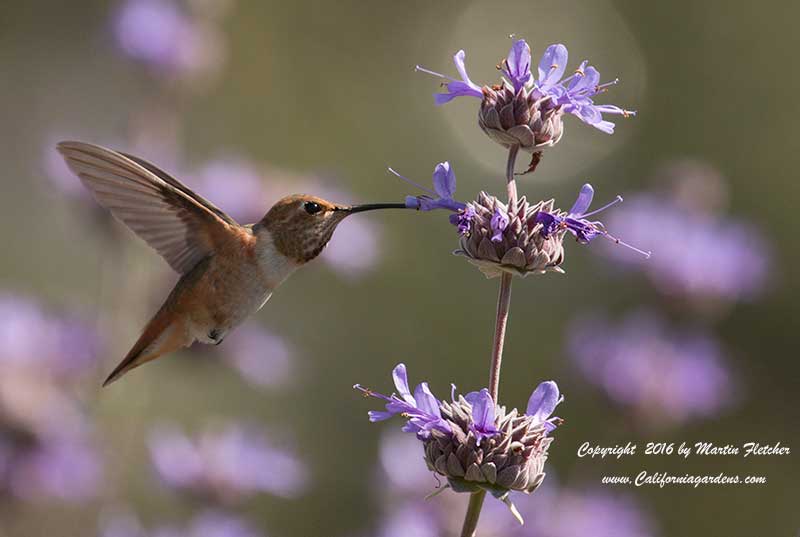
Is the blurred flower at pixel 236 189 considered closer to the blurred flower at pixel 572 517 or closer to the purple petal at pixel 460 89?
the blurred flower at pixel 572 517

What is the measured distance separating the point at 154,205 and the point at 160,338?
14.9 inches

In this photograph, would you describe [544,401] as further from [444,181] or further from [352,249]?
[352,249]

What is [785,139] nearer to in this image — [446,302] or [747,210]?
[747,210]

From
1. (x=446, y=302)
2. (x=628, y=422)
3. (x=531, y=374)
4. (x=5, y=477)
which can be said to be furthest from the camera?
(x=446, y=302)

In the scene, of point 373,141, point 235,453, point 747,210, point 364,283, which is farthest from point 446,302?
point 235,453

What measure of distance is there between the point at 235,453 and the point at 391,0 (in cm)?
591

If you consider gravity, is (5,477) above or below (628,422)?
below

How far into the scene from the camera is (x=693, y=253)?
16.1ft

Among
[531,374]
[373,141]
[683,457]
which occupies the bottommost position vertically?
[683,457]

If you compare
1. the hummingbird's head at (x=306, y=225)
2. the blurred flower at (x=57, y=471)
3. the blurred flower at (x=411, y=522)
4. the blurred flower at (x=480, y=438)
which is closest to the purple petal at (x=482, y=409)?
the blurred flower at (x=480, y=438)

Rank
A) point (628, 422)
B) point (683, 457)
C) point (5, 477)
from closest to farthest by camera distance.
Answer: point (5, 477) < point (628, 422) < point (683, 457)

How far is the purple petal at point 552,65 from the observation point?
228cm

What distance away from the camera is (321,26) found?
8.95 m

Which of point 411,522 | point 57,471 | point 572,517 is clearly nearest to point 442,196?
point 411,522
